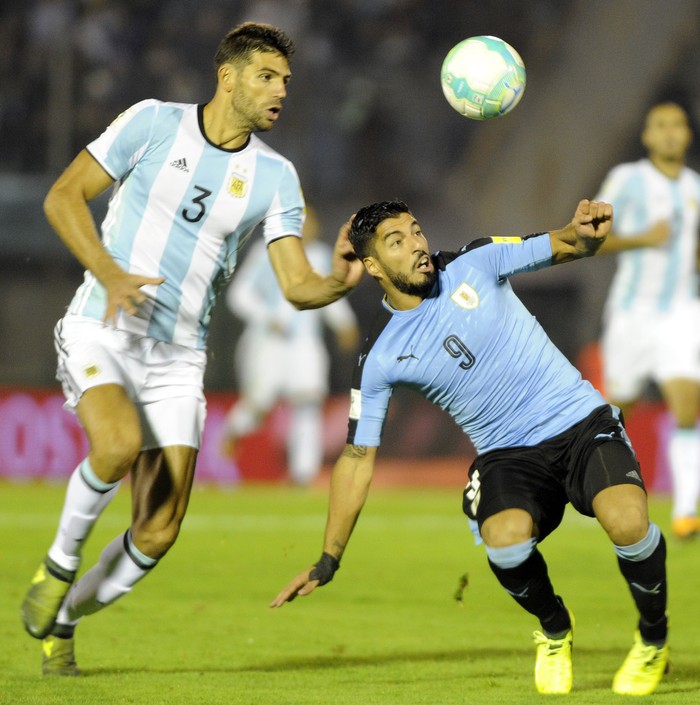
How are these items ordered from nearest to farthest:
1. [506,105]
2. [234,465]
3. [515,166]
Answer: [506,105] → [234,465] → [515,166]

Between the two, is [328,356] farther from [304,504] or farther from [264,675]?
[264,675]

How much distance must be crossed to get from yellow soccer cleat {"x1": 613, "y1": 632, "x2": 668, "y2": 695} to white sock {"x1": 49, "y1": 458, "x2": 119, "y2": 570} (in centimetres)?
183

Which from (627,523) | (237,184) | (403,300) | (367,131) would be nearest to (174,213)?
(237,184)

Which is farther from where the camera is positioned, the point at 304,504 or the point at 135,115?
the point at 304,504

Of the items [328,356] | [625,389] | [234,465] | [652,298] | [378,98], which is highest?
[378,98]

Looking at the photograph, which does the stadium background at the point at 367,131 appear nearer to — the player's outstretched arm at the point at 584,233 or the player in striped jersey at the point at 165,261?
the player in striped jersey at the point at 165,261

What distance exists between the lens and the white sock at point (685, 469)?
9.07m

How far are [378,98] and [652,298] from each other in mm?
6832

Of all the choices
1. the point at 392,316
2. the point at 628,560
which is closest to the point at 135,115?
the point at 392,316

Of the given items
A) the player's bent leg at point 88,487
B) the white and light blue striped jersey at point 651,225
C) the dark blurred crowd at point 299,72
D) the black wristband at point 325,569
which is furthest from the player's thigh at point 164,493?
the dark blurred crowd at point 299,72

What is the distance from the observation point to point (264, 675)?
5.07m

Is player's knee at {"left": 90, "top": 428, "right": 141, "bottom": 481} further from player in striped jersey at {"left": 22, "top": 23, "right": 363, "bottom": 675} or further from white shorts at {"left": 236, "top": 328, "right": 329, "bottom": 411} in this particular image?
white shorts at {"left": 236, "top": 328, "right": 329, "bottom": 411}

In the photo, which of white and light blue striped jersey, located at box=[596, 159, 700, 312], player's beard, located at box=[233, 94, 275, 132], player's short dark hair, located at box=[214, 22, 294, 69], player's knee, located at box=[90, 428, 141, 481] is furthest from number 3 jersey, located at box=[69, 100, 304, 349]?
white and light blue striped jersey, located at box=[596, 159, 700, 312]

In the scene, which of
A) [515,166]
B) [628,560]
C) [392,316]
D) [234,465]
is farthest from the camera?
[515,166]
